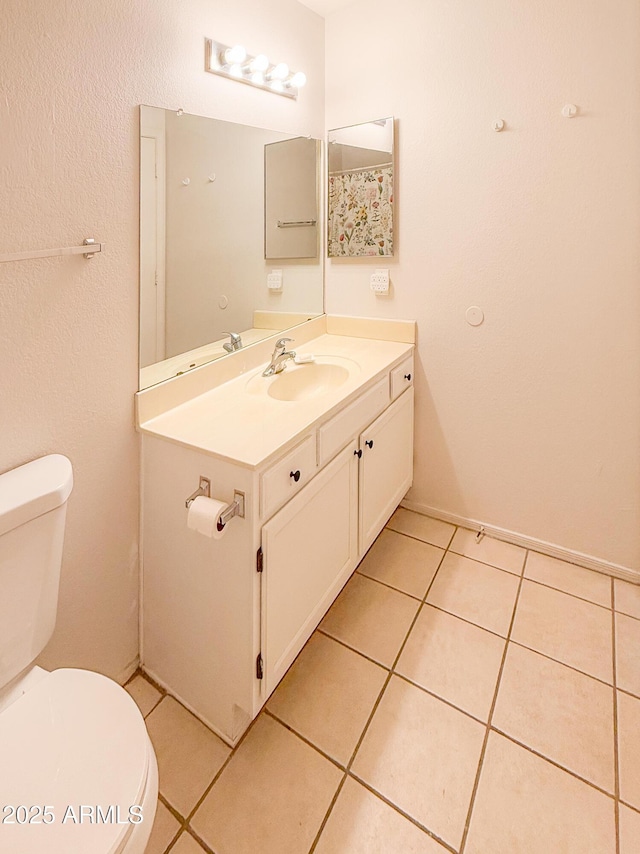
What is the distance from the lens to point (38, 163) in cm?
104

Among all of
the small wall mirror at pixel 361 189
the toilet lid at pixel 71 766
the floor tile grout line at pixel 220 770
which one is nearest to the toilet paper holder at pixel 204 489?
the toilet lid at pixel 71 766

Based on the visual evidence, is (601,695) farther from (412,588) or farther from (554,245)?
(554,245)

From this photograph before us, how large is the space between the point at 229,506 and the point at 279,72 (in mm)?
1641

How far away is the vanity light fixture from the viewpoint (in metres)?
1.49

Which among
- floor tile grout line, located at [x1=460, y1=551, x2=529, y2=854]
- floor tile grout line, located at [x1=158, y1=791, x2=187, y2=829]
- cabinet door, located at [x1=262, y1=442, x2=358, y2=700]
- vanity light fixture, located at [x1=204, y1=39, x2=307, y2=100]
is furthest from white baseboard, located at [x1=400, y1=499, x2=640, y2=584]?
vanity light fixture, located at [x1=204, y1=39, x2=307, y2=100]

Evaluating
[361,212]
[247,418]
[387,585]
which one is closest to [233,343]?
[247,418]

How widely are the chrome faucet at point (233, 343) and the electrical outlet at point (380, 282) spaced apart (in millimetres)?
726

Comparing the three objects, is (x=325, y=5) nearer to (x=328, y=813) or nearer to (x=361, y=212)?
(x=361, y=212)

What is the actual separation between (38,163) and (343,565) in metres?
1.39

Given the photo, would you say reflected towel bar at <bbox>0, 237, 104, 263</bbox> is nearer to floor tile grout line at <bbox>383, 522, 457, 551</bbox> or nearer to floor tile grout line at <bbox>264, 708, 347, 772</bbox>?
floor tile grout line at <bbox>264, 708, 347, 772</bbox>

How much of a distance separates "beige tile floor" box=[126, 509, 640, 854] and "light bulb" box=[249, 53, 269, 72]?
1.93m

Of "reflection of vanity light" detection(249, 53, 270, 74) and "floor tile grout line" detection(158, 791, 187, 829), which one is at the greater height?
"reflection of vanity light" detection(249, 53, 270, 74)

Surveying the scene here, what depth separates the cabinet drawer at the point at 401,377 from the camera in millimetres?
1929

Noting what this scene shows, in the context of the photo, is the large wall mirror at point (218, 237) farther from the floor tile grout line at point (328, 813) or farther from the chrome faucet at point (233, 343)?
the floor tile grout line at point (328, 813)
